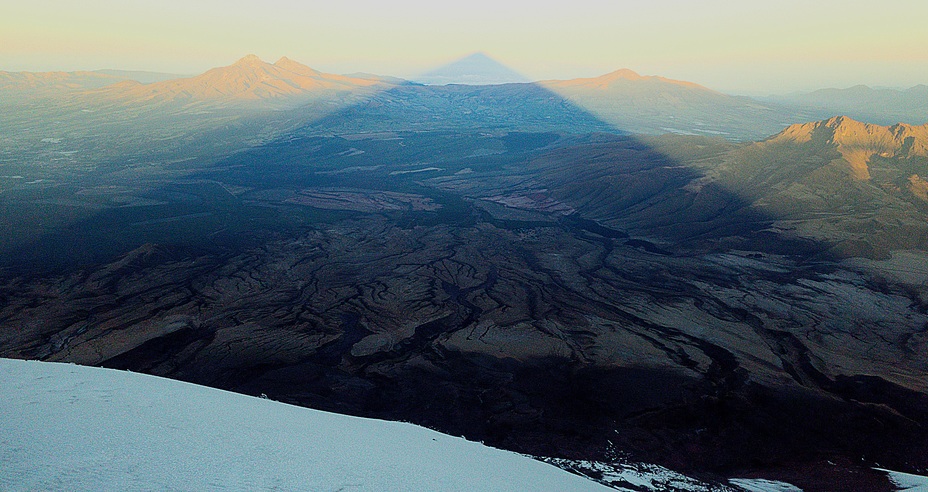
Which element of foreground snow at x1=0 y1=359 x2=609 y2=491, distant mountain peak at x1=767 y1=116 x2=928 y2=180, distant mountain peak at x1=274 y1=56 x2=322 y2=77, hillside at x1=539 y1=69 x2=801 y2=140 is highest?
distant mountain peak at x1=274 y1=56 x2=322 y2=77

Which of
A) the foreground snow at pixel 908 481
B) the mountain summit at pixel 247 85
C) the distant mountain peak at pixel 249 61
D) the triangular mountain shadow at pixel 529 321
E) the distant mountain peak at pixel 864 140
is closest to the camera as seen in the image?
the foreground snow at pixel 908 481

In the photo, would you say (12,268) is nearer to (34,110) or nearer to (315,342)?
(315,342)

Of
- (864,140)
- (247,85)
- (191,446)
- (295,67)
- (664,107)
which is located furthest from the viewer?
(295,67)

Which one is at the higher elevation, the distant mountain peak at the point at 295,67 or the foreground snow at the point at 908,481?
the distant mountain peak at the point at 295,67

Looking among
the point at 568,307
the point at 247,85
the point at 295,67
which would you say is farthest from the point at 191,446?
the point at 295,67

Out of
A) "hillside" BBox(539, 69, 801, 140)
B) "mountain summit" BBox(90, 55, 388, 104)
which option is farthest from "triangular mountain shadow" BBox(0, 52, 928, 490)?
"mountain summit" BBox(90, 55, 388, 104)

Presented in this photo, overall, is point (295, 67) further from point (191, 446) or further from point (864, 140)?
point (191, 446)

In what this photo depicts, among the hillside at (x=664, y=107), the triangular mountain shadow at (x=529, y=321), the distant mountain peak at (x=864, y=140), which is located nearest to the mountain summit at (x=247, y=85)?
the hillside at (x=664, y=107)

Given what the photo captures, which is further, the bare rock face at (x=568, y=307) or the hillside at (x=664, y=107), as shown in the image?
the hillside at (x=664, y=107)

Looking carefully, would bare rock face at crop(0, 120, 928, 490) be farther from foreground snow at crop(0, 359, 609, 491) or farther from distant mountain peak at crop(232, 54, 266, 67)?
distant mountain peak at crop(232, 54, 266, 67)

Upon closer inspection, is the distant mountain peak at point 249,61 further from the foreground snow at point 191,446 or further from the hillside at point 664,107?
the foreground snow at point 191,446
